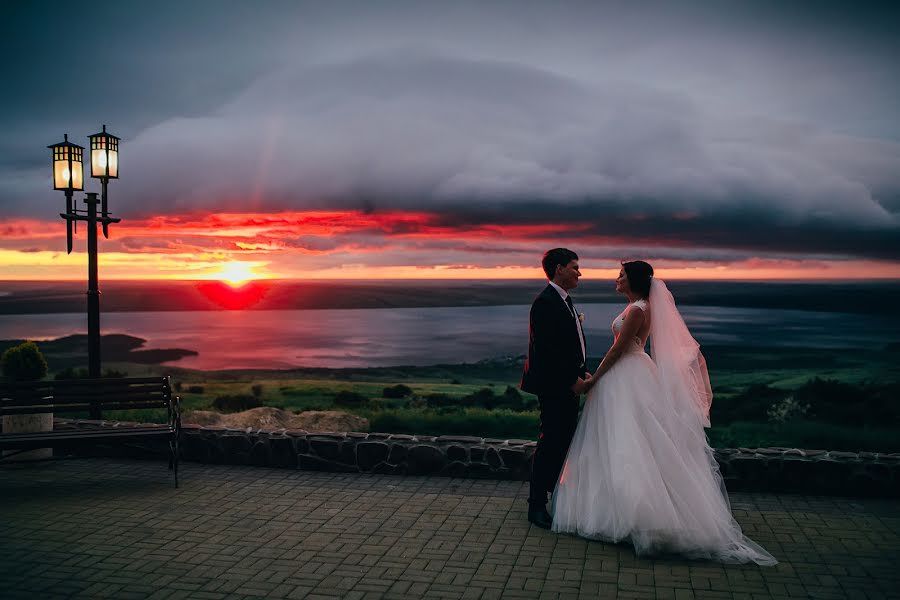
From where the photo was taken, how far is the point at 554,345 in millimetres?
6191

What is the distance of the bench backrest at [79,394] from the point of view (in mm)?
8016

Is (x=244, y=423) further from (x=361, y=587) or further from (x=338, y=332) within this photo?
(x=338, y=332)

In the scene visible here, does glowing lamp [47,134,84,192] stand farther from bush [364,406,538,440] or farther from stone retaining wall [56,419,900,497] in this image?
bush [364,406,538,440]

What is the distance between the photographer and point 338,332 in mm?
120312

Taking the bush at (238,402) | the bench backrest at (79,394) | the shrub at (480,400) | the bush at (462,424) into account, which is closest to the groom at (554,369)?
the bench backrest at (79,394)

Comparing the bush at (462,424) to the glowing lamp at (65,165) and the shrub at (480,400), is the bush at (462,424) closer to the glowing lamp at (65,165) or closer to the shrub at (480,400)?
the glowing lamp at (65,165)

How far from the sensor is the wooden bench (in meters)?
7.43

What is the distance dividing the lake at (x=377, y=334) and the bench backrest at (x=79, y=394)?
57.6 m

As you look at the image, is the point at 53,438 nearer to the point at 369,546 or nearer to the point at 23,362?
the point at 23,362

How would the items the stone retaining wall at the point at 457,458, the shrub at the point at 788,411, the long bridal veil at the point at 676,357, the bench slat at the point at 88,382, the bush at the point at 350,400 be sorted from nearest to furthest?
the long bridal veil at the point at 676,357
the stone retaining wall at the point at 457,458
the bench slat at the point at 88,382
the shrub at the point at 788,411
the bush at the point at 350,400

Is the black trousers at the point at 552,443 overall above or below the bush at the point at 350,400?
above

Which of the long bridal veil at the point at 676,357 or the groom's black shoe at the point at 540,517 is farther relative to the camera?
the groom's black shoe at the point at 540,517

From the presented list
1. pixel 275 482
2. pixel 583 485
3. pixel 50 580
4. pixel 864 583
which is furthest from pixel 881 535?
pixel 50 580

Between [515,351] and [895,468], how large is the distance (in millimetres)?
91115
